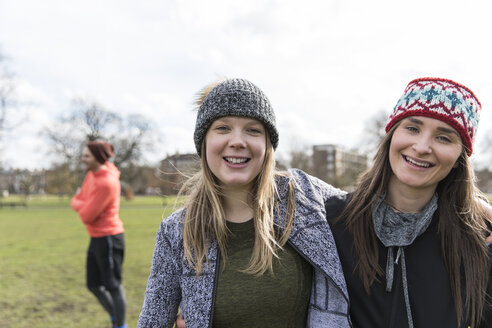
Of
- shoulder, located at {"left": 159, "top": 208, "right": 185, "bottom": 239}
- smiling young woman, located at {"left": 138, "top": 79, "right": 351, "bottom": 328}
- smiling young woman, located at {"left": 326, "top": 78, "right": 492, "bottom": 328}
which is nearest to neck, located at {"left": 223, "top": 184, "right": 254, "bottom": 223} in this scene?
smiling young woman, located at {"left": 138, "top": 79, "right": 351, "bottom": 328}

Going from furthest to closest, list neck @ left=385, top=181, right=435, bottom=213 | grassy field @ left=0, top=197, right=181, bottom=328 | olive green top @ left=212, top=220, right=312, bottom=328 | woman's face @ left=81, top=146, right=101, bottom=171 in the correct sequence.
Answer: grassy field @ left=0, top=197, right=181, bottom=328, woman's face @ left=81, top=146, right=101, bottom=171, neck @ left=385, top=181, right=435, bottom=213, olive green top @ left=212, top=220, right=312, bottom=328

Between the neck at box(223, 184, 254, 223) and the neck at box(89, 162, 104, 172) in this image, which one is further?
the neck at box(89, 162, 104, 172)

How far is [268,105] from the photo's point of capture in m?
2.16

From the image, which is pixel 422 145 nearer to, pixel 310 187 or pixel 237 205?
pixel 310 187

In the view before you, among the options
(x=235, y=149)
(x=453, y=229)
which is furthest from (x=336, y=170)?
(x=235, y=149)

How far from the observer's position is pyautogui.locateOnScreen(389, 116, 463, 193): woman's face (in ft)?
6.68

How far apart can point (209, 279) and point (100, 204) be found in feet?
11.1

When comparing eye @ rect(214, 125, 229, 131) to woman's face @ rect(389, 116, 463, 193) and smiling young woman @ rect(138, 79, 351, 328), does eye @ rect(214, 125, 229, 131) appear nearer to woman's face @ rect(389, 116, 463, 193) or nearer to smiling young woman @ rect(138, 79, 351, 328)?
Answer: smiling young woman @ rect(138, 79, 351, 328)

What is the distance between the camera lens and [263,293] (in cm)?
197

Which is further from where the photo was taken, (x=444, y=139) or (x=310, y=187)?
(x=310, y=187)

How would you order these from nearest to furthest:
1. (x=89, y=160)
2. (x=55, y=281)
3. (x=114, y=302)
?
1. (x=114, y=302)
2. (x=89, y=160)
3. (x=55, y=281)

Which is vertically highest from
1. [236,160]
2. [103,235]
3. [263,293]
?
[236,160]

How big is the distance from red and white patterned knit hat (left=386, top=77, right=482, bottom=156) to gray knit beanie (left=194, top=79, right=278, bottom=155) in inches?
30.5

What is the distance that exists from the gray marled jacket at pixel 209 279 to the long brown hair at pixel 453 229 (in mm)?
176
